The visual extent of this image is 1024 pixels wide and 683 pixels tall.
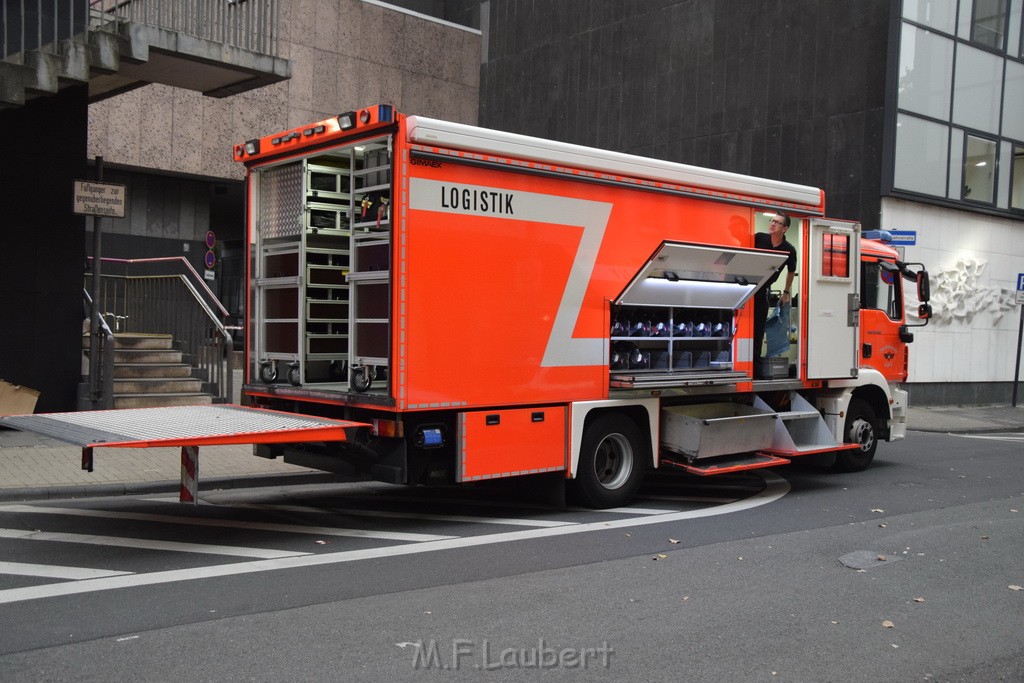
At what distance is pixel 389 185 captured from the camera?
7688mm

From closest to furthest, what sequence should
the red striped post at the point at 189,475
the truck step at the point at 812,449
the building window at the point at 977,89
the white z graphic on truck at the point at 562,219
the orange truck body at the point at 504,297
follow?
1. the red striped post at the point at 189,475
2. the orange truck body at the point at 504,297
3. the white z graphic on truck at the point at 562,219
4. the truck step at the point at 812,449
5. the building window at the point at 977,89

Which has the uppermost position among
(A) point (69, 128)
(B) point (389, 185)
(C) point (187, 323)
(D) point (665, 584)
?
(A) point (69, 128)

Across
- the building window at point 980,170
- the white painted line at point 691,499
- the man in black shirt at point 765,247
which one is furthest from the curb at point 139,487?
the building window at point 980,170

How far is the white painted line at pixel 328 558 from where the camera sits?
5.86m

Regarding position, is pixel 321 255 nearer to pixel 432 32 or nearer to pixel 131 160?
pixel 131 160

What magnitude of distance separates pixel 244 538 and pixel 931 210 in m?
18.4

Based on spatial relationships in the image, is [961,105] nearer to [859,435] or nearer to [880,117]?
[880,117]

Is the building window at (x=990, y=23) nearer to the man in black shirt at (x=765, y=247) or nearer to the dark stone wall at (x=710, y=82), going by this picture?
the dark stone wall at (x=710, y=82)

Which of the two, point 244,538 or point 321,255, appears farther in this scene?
point 321,255

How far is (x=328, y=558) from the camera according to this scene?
686 cm

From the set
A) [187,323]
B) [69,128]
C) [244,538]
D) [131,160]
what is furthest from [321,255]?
[131,160]

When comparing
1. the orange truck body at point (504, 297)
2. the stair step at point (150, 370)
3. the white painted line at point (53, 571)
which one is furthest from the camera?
the stair step at point (150, 370)

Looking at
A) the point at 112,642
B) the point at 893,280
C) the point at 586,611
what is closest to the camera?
the point at 112,642

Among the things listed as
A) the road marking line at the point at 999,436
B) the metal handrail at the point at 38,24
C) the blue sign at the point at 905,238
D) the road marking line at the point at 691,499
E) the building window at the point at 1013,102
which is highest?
the building window at the point at 1013,102
